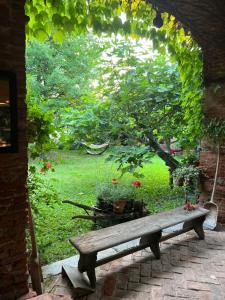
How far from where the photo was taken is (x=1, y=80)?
5.79 feet

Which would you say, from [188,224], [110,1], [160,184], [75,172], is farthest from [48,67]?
[188,224]

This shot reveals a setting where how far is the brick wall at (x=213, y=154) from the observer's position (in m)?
3.99

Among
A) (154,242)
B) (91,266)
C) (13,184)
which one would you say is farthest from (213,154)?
(13,184)

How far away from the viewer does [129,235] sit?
2.77 m

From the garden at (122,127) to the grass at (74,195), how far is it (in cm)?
2

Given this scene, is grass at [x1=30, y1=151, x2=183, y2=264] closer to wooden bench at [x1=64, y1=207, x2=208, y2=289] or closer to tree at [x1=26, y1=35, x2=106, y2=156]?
wooden bench at [x1=64, y1=207, x2=208, y2=289]

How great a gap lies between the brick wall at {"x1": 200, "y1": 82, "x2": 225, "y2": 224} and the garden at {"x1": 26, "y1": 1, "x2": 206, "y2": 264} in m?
0.16

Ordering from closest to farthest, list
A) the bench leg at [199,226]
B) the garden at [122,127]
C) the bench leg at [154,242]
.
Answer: the bench leg at [154,242] < the garden at [122,127] < the bench leg at [199,226]

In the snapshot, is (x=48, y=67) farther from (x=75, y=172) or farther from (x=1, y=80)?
(x=1, y=80)

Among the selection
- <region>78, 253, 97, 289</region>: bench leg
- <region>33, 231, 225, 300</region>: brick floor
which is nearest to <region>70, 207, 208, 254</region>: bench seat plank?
<region>78, 253, 97, 289</region>: bench leg

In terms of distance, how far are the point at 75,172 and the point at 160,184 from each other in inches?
114

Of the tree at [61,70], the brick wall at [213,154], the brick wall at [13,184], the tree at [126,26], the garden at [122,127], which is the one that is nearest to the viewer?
the brick wall at [13,184]

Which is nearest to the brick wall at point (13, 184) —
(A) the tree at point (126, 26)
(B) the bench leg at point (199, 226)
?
(A) the tree at point (126, 26)

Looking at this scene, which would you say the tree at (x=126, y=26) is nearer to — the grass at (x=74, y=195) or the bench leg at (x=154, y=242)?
the grass at (x=74, y=195)
